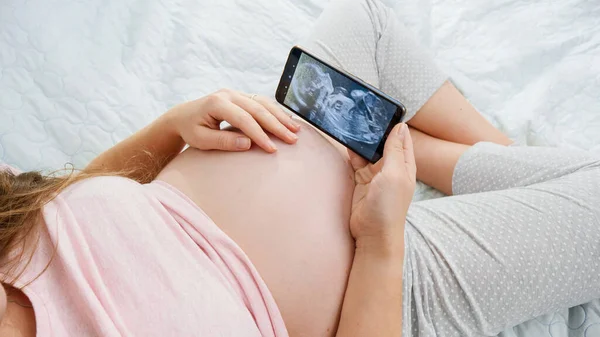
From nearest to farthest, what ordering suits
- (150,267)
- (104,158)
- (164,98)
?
1. (150,267)
2. (104,158)
3. (164,98)

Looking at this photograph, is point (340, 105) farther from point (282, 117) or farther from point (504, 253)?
point (504, 253)

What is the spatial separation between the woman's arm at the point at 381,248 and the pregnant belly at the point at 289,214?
0.03 m

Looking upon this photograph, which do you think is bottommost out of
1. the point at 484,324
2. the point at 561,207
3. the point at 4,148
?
the point at 4,148

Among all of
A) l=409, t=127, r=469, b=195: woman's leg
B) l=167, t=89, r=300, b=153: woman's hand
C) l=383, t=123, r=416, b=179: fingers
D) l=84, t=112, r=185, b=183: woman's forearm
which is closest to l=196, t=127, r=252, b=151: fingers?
l=167, t=89, r=300, b=153: woman's hand

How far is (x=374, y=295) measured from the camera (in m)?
0.63

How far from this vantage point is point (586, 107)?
1.07 m

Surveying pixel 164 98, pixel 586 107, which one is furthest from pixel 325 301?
pixel 586 107

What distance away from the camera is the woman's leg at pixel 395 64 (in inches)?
34.9

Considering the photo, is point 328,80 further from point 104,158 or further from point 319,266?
point 104,158

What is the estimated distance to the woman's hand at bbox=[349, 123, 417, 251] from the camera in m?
0.66

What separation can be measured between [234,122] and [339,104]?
0.53 ft

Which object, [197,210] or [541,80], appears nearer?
[197,210]

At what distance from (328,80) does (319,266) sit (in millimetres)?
278

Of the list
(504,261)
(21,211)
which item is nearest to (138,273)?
(21,211)
